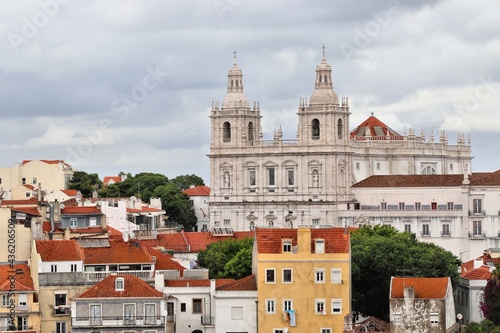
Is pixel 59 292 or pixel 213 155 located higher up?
pixel 213 155


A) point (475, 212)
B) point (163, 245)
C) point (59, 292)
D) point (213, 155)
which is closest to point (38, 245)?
point (59, 292)

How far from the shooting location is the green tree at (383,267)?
99.6m

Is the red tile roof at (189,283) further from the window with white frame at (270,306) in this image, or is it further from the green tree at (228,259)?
the green tree at (228,259)

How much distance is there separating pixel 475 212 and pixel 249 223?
2297 centimetres

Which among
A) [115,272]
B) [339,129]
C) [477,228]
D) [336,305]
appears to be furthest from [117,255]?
[339,129]

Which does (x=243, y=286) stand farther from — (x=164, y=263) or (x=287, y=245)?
(x=164, y=263)

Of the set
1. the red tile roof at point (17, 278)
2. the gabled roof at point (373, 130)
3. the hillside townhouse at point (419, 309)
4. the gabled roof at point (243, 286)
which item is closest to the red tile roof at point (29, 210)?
the red tile roof at point (17, 278)

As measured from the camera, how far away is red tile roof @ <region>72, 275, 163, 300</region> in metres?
88.9

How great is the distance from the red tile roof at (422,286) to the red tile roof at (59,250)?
16064 mm

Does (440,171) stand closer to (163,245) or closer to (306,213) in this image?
(306,213)

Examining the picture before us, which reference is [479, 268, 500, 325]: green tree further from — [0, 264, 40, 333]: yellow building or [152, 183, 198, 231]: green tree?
[152, 183, 198, 231]: green tree

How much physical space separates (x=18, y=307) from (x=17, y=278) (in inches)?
87.9

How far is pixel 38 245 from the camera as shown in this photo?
314 feet

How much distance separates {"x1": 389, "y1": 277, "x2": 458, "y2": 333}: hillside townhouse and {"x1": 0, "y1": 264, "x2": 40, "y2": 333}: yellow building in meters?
17.1
